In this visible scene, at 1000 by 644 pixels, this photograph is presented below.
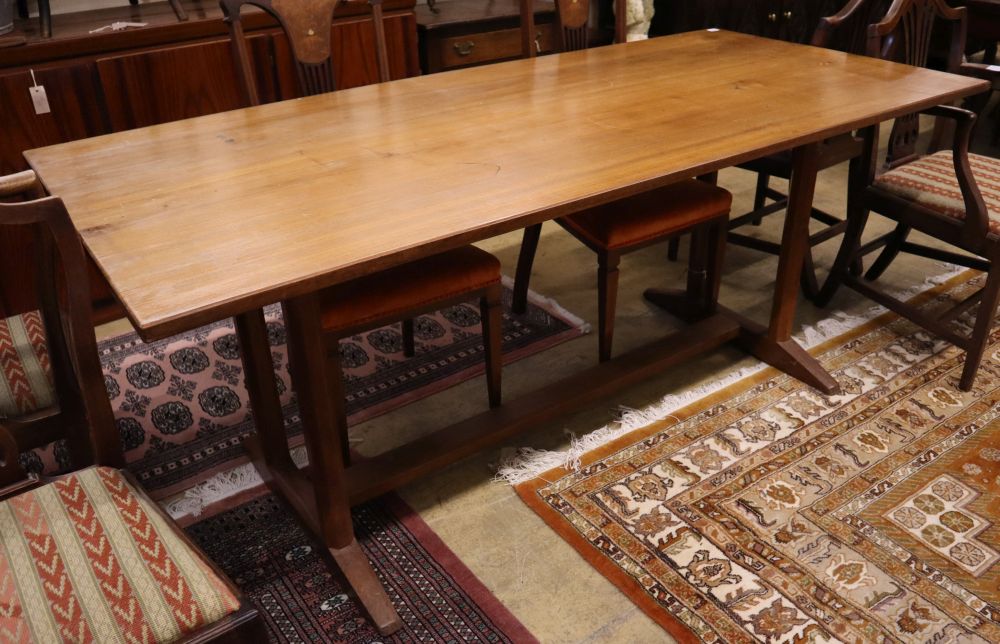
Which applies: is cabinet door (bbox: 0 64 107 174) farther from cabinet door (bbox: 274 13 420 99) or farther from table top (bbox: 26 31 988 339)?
table top (bbox: 26 31 988 339)

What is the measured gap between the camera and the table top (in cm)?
134

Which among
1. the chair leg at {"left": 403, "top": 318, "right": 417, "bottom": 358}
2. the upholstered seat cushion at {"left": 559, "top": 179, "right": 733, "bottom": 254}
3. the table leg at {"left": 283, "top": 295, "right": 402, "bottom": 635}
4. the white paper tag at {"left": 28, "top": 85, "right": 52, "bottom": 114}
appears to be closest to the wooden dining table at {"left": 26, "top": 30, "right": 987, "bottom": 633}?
the table leg at {"left": 283, "top": 295, "right": 402, "bottom": 635}

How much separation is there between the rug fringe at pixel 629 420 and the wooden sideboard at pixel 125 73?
156cm

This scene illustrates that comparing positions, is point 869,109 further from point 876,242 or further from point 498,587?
point 498,587

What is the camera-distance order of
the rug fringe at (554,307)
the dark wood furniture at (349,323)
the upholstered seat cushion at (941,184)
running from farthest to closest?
1. the rug fringe at (554,307)
2. the upholstered seat cushion at (941,184)
3. the dark wood furniture at (349,323)

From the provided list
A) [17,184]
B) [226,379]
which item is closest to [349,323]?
[17,184]

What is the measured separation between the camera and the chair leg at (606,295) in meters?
2.22

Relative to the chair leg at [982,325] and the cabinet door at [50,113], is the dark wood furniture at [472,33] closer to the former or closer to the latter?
the cabinet door at [50,113]

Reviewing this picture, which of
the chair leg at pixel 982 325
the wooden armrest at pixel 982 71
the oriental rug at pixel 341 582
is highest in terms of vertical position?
the wooden armrest at pixel 982 71

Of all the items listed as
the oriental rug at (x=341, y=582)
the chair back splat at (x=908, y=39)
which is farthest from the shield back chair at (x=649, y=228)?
the oriental rug at (x=341, y=582)

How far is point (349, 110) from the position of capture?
207 centimetres

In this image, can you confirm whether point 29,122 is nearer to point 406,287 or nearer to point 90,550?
point 406,287

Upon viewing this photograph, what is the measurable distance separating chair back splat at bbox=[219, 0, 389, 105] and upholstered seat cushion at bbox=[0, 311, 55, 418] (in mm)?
911

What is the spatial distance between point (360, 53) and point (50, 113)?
1045mm
